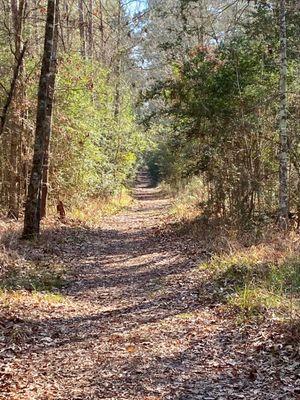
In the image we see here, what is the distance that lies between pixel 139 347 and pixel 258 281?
2.68 metres

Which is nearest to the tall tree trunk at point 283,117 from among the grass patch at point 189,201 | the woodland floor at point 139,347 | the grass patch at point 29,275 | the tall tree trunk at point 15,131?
the woodland floor at point 139,347

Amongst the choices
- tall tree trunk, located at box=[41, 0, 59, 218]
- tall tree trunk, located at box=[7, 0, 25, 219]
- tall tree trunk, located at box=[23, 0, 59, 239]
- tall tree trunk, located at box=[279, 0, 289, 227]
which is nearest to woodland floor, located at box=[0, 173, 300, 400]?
tall tree trunk, located at box=[23, 0, 59, 239]

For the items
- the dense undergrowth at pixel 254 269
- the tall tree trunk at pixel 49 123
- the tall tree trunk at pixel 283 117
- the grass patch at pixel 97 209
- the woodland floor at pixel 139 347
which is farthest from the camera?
the grass patch at pixel 97 209

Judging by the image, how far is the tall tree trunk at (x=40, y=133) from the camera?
38.1 ft

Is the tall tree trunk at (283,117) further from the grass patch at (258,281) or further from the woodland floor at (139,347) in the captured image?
the woodland floor at (139,347)

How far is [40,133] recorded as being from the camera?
468 inches

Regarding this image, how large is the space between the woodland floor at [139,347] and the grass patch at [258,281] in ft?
1.04

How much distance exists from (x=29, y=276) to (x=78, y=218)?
859 centimetres

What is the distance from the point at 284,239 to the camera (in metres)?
10.3

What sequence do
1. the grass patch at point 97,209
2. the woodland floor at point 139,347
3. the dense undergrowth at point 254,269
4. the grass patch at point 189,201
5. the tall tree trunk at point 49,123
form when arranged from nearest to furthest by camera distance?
the woodland floor at point 139,347, the dense undergrowth at point 254,269, the tall tree trunk at point 49,123, the grass patch at point 97,209, the grass patch at point 189,201

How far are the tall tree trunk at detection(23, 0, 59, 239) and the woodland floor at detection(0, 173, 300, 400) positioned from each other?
2384mm

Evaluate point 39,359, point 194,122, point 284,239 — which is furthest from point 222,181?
point 39,359

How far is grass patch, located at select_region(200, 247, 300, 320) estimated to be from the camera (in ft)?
22.6

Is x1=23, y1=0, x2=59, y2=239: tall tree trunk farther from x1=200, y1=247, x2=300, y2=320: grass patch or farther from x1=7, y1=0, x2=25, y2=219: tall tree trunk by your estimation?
x1=200, y1=247, x2=300, y2=320: grass patch
